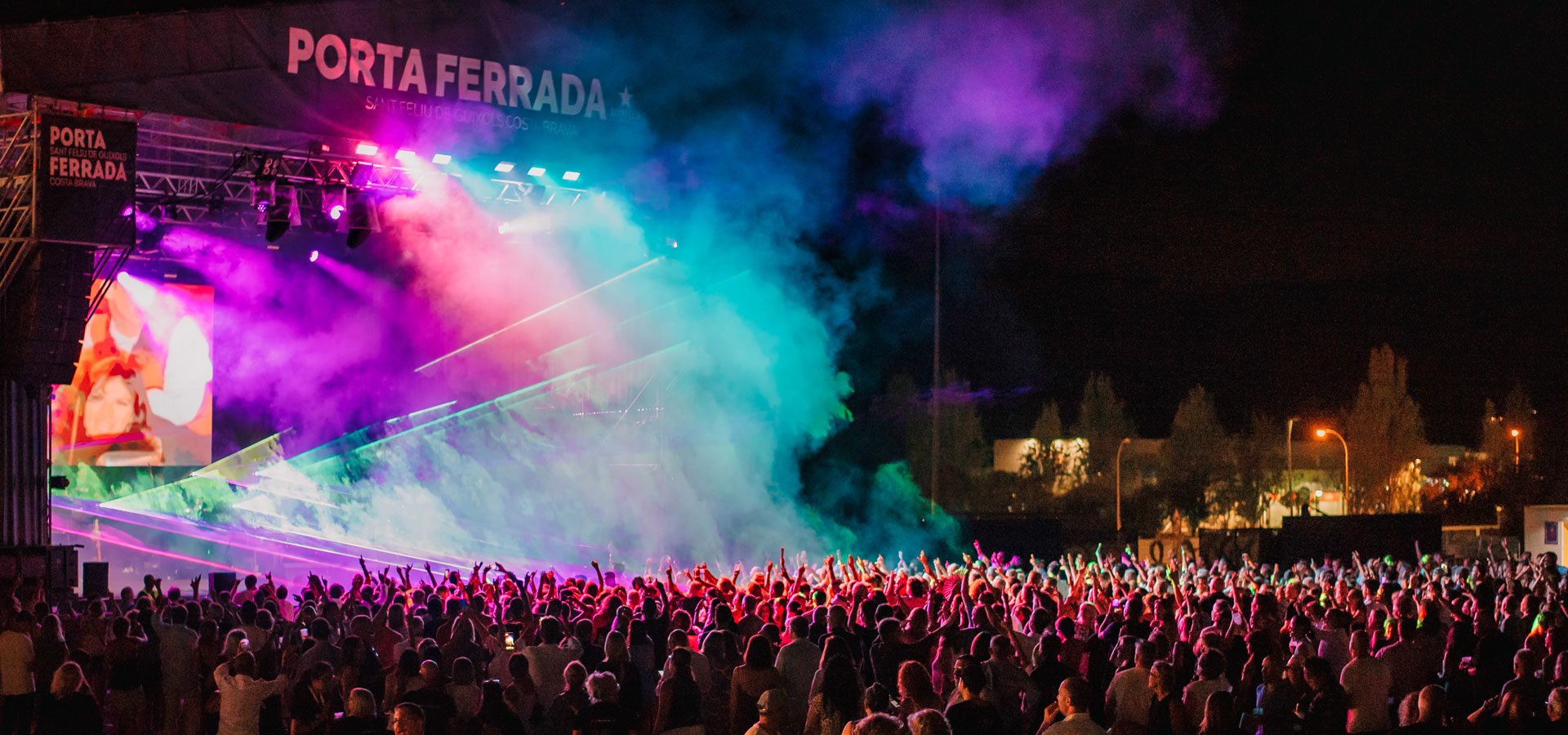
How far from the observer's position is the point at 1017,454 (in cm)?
7156

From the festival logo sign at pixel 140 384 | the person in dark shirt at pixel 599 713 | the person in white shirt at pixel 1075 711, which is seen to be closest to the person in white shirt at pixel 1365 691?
the person in white shirt at pixel 1075 711


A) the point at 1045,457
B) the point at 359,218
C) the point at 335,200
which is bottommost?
the point at 1045,457

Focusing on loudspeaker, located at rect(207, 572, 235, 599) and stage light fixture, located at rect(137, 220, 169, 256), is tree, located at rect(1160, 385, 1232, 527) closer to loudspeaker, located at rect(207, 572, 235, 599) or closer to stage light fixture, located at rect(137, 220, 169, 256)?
stage light fixture, located at rect(137, 220, 169, 256)

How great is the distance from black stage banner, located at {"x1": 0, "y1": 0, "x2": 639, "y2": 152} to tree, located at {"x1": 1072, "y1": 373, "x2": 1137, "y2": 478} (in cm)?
5515

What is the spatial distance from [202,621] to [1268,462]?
2509 inches

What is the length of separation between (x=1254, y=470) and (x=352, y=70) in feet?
189

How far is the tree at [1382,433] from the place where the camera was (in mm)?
56844

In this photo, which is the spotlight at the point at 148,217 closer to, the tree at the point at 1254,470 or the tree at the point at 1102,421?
the tree at the point at 1254,470

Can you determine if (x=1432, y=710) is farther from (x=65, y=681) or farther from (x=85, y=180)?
(x=85, y=180)

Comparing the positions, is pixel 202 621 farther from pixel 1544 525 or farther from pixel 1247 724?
pixel 1544 525

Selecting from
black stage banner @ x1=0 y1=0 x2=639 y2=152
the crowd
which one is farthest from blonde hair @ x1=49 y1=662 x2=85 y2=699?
black stage banner @ x1=0 y1=0 x2=639 y2=152

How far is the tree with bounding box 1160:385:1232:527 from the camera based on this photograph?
201ft

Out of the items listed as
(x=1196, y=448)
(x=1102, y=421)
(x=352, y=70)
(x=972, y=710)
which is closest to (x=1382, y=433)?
(x=1196, y=448)

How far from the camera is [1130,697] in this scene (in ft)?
17.5
